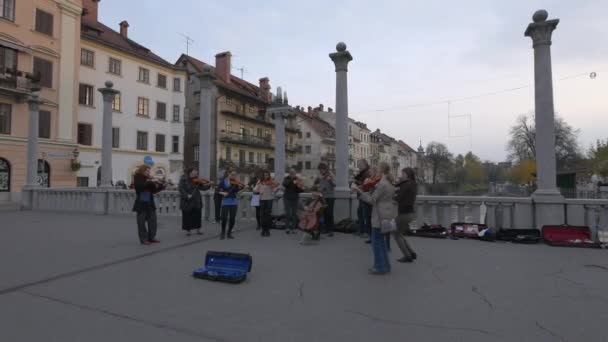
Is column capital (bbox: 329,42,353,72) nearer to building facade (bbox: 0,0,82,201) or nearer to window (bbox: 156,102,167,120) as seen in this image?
building facade (bbox: 0,0,82,201)

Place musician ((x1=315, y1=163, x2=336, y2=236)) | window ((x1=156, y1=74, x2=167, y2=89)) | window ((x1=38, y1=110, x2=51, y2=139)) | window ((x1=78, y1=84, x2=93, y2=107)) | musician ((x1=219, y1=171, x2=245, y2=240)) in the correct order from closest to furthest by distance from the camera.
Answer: musician ((x1=219, y1=171, x2=245, y2=240))
musician ((x1=315, y1=163, x2=336, y2=236))
window ((x1=38, y1=110, x2=51, y2=139))
window ((x1=78, y1=84, x2=93, y2=107))
window ((x1=156, y1=74, x2=167, y2=89))

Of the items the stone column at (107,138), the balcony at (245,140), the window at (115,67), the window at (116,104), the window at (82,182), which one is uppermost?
the window at (115,67)

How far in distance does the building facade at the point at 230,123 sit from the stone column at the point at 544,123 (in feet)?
109

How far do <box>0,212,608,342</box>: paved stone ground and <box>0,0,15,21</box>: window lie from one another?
2413 cm

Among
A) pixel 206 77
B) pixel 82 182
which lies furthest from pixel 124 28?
pixel 206 77

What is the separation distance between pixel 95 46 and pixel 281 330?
34.9 meters

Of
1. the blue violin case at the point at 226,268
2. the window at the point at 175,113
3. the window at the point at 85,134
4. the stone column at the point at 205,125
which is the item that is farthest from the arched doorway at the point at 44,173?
the blue violin case at the point at 226,268

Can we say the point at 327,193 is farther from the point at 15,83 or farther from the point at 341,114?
the point at 15,83

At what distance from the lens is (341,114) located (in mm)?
10820

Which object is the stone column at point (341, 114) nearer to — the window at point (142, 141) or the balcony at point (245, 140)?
the window at point (142, 141)

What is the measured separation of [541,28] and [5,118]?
29.8 metres

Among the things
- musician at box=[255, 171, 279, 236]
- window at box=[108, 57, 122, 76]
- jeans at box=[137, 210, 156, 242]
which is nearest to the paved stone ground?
jeans at box=[137, 210, 156, 242]

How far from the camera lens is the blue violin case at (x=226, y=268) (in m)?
5.23

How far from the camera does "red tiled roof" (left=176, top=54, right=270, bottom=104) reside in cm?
4375
